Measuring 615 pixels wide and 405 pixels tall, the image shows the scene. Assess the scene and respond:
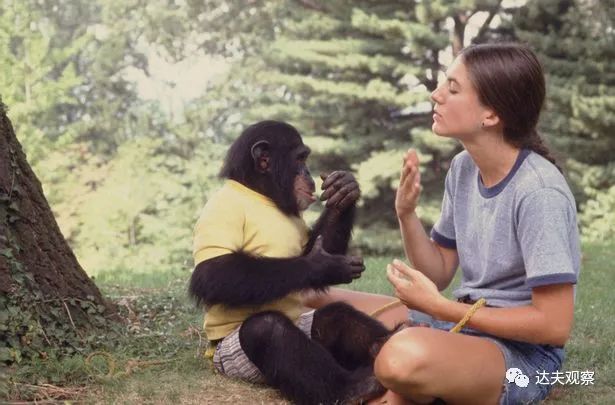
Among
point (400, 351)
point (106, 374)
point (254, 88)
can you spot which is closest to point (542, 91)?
point (400, 351)

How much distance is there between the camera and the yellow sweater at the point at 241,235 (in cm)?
322

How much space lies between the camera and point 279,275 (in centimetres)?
321

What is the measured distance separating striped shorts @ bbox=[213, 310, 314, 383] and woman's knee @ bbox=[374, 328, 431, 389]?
0.63m

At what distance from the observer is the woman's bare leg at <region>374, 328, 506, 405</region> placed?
272cm

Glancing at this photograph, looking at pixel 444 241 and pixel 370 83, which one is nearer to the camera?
pixel 444 241

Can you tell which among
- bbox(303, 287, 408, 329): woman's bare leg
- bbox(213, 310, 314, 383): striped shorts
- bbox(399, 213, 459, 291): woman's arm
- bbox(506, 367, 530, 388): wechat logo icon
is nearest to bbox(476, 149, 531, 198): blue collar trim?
bbox(399, 213, 459, 291): woman's arm

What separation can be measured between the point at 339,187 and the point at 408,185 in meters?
0.36

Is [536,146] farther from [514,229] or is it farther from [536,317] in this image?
[536,317]

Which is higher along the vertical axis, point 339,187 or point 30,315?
point 339,187

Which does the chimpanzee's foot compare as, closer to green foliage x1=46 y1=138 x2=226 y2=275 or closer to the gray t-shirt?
the gray t-shirt

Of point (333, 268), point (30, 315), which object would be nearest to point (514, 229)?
point (333, 268)

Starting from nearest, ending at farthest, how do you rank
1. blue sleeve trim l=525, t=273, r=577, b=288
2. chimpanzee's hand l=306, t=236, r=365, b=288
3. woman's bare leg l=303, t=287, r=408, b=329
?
blue sleeve trim l=525, t=273, r=577, b=288 → chimpanzee's hand l=306, t=236, r=365, b=288 → woman's bare leg l=303, t=287, r=408, b=329

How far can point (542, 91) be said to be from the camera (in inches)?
118

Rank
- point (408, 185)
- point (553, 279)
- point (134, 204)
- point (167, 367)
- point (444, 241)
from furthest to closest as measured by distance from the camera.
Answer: point (134, 204) < point (167, 367) < point (444, 241) < point (408, 185) < point (553, 279)
